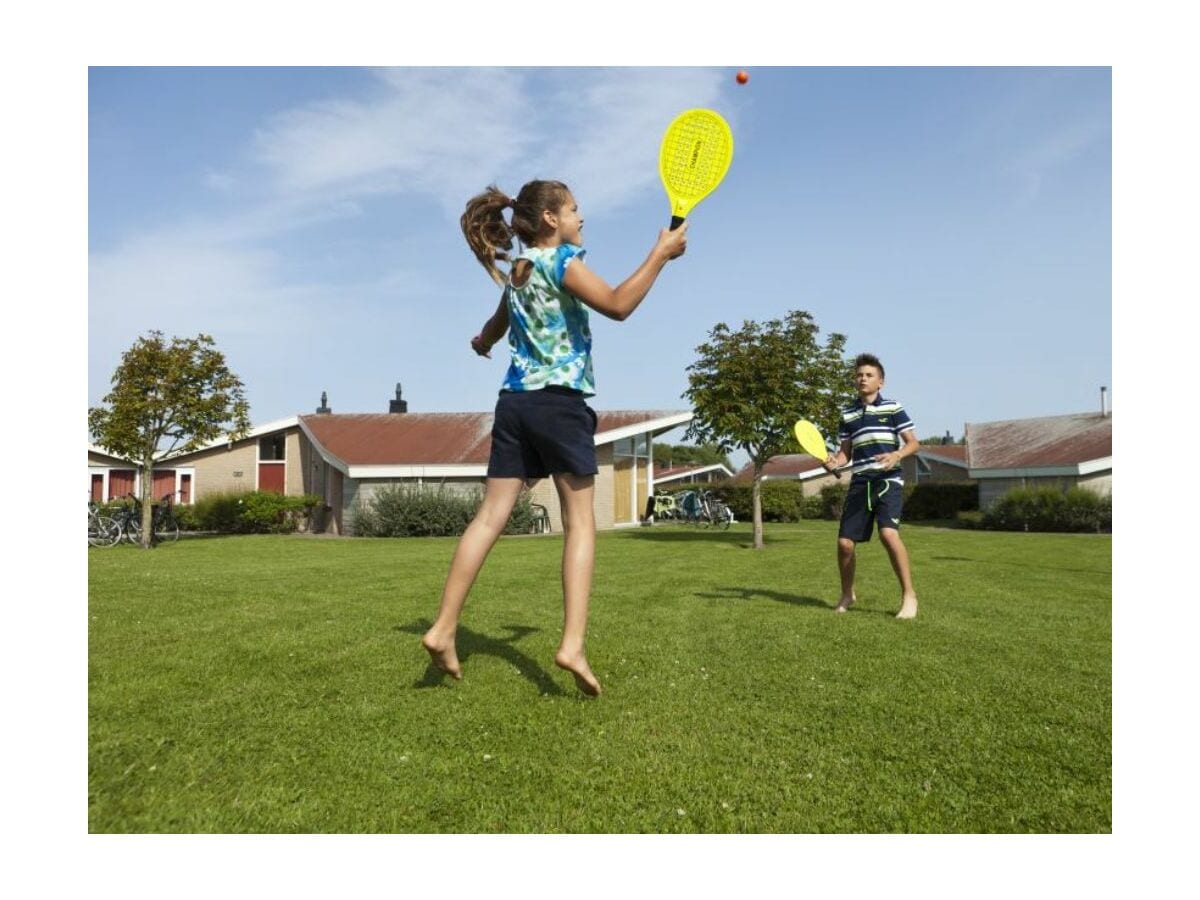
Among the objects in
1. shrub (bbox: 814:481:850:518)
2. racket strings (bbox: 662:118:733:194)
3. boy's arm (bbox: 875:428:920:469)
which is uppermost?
racket strings (bbox: 662:118:733:194)

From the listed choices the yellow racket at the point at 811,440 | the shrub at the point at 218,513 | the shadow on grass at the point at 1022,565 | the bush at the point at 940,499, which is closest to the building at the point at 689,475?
the bush at the point at 940,499

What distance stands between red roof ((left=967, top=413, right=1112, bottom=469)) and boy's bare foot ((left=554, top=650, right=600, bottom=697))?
31.1 meters

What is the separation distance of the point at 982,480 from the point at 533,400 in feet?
110

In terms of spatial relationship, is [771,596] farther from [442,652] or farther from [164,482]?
[164,482]

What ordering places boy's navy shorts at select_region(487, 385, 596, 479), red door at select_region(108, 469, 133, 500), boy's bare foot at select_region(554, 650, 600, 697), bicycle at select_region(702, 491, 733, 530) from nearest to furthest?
boy's bare foot at select_region(554, 650, 600, 697) < boy's navy shorts at select_region(487, 385, 596, 479) < bicycle at select_region(702, 491, 733, 530) < red door at select_region(108, 469, 133, 500)

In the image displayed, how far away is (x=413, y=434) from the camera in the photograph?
A: 27141 millimetres

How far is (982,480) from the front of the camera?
33.2 meters

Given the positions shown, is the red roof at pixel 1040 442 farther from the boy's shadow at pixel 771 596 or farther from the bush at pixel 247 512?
→ the boy's shadow at pixel 771 596

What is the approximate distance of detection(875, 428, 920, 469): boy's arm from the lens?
6125 mm

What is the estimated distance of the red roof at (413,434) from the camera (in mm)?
24938

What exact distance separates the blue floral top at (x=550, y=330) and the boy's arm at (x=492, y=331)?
246mm

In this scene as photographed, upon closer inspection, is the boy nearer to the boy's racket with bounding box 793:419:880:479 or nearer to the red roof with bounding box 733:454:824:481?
the boy's racket with bounding box 793:419:880:479

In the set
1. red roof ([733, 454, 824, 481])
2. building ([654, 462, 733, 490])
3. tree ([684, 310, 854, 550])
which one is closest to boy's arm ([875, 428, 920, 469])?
tree ([684, 310, 854, 550])
